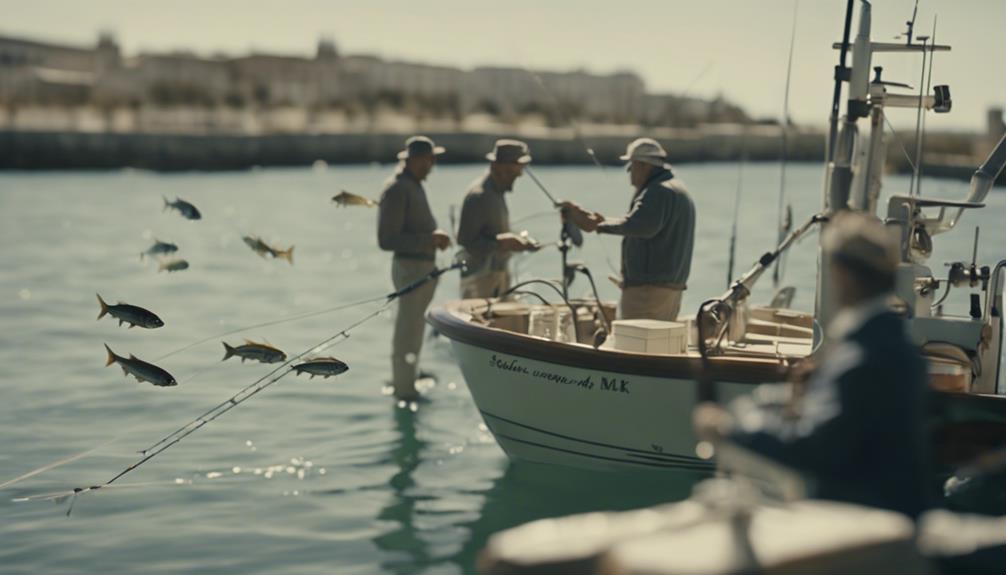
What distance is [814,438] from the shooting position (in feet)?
12.0

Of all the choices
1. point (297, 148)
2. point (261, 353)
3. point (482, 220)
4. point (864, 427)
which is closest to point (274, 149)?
point (297, 148)

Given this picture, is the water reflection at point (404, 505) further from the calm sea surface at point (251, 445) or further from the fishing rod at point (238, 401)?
the fishing rod at point (238, 401)

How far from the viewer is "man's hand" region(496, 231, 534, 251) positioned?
9.55 m

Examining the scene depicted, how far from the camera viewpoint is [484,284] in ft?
34.2

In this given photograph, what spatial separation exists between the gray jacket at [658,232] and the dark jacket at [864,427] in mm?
4200

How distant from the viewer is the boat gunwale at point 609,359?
7375mm

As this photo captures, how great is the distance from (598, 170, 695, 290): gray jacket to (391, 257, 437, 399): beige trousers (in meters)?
2.40

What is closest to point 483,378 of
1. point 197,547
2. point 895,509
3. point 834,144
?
point 197,547

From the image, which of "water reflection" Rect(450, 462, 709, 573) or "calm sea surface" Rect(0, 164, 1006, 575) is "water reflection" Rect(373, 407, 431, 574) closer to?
"calm sea surface" Rect(0, 164, 1006, 575)

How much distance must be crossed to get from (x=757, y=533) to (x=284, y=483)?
6.08m

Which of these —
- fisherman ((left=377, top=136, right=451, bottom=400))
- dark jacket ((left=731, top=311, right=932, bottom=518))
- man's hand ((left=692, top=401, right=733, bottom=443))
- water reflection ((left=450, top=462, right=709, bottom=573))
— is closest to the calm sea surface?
water reflection ((left=450, top=462, right=709, bottom=573))

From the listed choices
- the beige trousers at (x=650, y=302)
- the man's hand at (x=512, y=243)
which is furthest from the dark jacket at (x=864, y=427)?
the man's hand at (x=512, y=243)

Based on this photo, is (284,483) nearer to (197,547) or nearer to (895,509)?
(197,547)

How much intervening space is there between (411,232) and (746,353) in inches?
132
